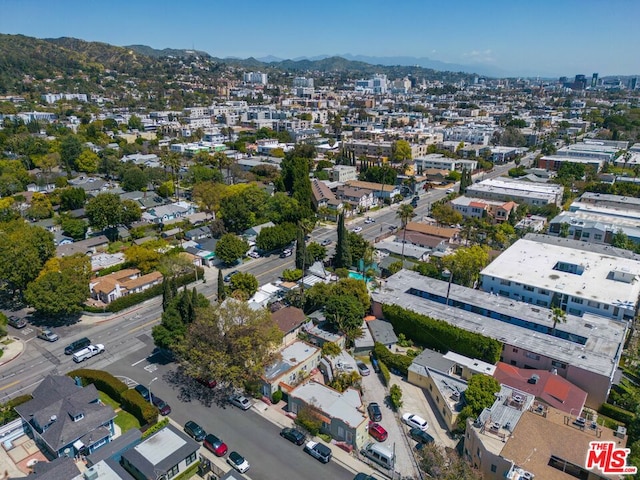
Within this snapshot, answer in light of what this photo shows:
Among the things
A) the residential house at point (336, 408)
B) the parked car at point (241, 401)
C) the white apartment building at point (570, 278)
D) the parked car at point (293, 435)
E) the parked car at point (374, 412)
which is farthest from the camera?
the white apartment building at point (570, 278)

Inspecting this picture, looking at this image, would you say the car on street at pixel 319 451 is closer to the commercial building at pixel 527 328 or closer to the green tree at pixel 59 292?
the commercial building at pixel 527 328

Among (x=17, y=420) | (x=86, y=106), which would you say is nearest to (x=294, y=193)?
(x=17, y=420)

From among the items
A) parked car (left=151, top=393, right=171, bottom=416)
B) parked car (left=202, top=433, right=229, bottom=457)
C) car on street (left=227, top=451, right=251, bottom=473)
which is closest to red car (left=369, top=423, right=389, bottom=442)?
car on street (left=227, top=451, right=251, bottom=473)

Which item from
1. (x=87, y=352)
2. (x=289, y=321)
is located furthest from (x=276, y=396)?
(x=87, y=352)

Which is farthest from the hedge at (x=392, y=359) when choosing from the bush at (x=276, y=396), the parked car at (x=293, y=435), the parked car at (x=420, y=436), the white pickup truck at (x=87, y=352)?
the white pickup truck at (x=87, y=352)

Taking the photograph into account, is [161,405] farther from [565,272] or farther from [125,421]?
[565,272]

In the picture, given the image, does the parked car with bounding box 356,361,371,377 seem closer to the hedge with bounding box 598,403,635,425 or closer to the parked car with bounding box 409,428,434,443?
the parked car with bounding box 409,428,434,443
